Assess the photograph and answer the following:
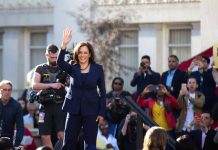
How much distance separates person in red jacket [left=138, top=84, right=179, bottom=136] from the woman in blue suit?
14.5 ft

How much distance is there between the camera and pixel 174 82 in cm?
1927

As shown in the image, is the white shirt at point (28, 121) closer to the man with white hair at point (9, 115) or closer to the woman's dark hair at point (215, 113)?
the man with white hair at point (9, 115)

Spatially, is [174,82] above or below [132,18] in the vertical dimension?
below

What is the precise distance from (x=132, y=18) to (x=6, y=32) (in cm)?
533

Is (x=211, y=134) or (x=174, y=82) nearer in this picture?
(x=211, y=134)

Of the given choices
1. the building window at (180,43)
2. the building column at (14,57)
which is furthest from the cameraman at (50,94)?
the building column at (14,57)

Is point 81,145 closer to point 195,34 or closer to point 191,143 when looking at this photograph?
point 191,143

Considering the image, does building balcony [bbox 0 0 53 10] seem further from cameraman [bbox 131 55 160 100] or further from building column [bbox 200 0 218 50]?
cameraman [bbox 131 55 160 100]

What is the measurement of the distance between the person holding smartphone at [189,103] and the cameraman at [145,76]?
160 centimetres

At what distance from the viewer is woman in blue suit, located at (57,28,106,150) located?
13.7 meters

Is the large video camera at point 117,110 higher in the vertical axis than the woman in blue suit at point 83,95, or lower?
lower

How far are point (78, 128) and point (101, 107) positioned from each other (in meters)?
0.47

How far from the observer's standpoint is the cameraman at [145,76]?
19750 millimetres

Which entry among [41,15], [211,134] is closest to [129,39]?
[41,15]
